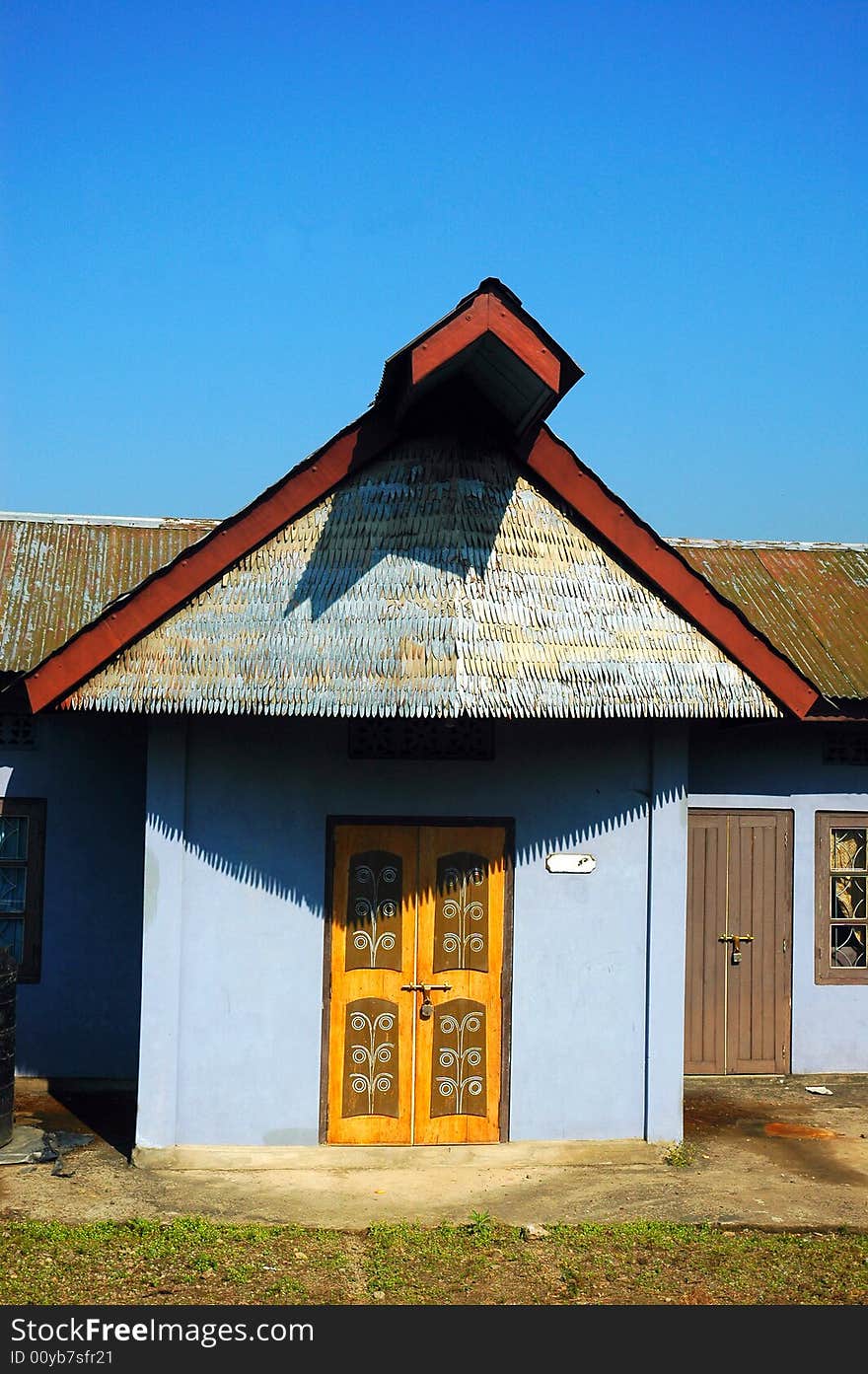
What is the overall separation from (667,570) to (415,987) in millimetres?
3474

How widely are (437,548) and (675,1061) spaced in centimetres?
410

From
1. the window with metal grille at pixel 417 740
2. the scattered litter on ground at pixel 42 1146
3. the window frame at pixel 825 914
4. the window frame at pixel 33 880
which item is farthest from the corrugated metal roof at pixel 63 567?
the window frame at pixel 825 914

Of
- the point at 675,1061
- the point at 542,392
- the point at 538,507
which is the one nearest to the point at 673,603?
the point at 538,507

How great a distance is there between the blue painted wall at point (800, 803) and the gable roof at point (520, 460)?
3.44m

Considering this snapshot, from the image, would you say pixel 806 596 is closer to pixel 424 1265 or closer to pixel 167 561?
pixel 167 561

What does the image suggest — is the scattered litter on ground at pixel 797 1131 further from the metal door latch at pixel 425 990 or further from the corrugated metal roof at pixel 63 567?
the corrugated metal roof at pixel 63 567

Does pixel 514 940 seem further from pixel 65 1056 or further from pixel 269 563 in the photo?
pixel 65 1056

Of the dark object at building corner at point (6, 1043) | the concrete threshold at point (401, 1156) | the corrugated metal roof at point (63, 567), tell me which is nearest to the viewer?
the concrete threshold at point (401, 1156)

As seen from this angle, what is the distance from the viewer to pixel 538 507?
9406 mm

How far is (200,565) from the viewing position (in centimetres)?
886

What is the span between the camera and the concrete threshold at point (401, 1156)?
8977 mm

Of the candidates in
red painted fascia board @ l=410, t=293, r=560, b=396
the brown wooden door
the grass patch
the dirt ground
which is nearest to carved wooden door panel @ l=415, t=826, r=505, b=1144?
the dirt ground

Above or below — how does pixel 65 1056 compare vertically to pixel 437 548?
below

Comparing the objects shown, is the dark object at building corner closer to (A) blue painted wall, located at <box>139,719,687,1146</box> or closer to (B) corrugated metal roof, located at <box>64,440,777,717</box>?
(A) blue painted wall, located at <box>139,719,687,1146</box>
